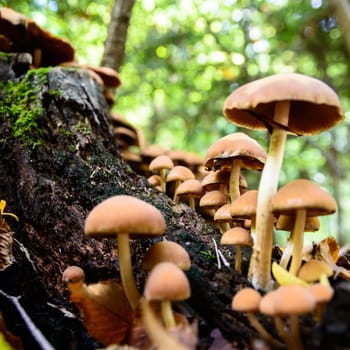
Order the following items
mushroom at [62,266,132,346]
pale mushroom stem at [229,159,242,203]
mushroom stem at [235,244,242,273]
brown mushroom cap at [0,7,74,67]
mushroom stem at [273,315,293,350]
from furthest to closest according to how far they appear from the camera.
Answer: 1. brown mushroom cap at [0,7,74,67]
2. pale mushroom stem at [229,159,242,203]
3. mushroom stem at [235,244,242,273]
4. mushroom at [62,266,132,346]
5. mushroom stem at [273,315,293,350]

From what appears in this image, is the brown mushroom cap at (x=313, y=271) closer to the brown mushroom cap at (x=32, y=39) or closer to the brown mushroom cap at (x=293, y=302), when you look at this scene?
the brown mushroom cap at (x=293, y=302)

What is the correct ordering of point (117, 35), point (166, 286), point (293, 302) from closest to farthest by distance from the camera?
point (293, 302), point (166, 286), point (117, 35)

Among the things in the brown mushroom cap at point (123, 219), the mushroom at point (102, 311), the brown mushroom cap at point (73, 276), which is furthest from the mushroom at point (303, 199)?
the brown mushroom cap at point (73, 276)

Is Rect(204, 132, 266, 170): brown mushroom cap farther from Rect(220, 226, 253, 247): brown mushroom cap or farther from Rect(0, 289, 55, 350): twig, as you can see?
Rect(0, 289, 55, 350): twig

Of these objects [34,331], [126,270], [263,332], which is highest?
[126,270]

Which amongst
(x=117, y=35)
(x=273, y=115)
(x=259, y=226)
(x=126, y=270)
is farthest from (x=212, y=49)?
(x=126, y=270)

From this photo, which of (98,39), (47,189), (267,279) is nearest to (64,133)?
(47,189)

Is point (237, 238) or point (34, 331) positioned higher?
point (237, 238)

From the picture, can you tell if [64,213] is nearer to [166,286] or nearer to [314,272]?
[166,286]

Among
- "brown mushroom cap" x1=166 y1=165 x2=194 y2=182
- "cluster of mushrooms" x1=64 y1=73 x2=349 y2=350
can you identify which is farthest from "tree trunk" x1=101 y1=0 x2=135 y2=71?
"cluster of mushrooms" x1=64 y1=73 x2=349 y2=350

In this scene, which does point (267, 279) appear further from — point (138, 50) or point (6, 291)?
point (138, 50)
